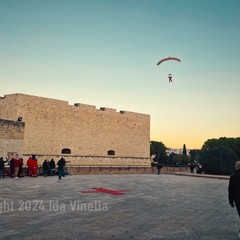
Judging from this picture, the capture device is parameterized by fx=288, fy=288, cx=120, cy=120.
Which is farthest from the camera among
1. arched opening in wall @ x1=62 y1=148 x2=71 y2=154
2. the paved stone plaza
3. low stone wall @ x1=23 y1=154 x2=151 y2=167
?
arched opening in wall @ x1=62 y1=148 x2=71 y2=154

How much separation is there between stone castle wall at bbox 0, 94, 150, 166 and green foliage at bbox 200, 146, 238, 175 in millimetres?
10955

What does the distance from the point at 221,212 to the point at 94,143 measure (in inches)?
939

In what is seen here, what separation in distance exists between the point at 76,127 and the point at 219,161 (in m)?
14.2

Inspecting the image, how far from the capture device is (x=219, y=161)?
25.5m

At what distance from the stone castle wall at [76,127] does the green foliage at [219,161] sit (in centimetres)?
1096

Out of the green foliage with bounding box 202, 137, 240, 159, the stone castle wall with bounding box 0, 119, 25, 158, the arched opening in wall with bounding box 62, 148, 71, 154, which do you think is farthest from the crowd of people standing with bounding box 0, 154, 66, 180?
the green foliage with bounding box 202, 137, 240, 159

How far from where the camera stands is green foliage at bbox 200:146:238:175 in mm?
25406

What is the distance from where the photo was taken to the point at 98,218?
262 inches

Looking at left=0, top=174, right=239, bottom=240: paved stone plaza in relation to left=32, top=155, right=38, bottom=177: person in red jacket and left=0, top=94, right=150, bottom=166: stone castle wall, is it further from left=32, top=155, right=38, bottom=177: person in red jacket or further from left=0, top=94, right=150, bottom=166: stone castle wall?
left=0, top=94, right=150, bottom=166: stone castle wall

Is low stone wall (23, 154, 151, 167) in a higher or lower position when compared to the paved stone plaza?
higher

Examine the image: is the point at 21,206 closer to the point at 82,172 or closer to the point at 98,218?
the point at 98,218

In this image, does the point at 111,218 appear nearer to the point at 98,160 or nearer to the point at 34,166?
the point at 34,166

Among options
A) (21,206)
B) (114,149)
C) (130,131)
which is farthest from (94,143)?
(21,206)

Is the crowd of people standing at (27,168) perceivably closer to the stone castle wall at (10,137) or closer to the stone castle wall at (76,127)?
the stone castle wall at (10,137)
